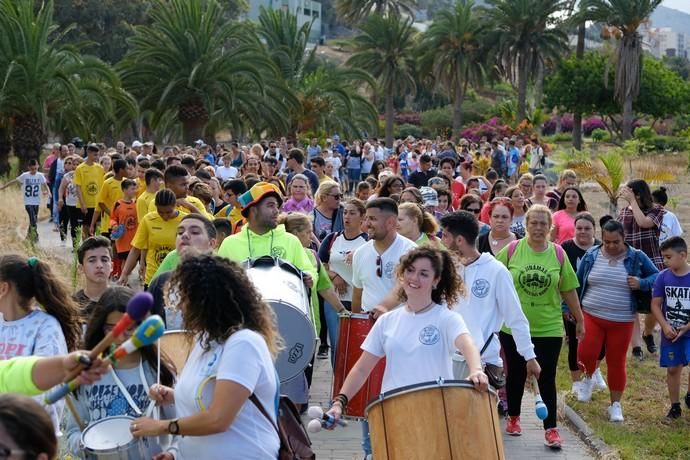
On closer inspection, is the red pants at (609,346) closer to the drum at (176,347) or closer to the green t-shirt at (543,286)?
the green t-shirt at (543,286)

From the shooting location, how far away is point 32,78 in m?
27.8

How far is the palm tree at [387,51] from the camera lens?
186 ft

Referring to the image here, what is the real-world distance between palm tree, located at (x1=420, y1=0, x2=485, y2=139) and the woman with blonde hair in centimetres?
4809

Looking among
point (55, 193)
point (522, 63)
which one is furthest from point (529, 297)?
point (522, 63)

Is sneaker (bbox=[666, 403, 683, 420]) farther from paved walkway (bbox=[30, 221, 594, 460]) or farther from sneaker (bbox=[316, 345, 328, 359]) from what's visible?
sneaker (bbox=[316, 345, 328, 359])

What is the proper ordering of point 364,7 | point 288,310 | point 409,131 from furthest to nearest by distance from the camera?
point 409,131 → point 364,7 → point 288,310

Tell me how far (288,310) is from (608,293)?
3.89 meters

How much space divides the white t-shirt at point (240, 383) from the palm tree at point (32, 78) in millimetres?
23937

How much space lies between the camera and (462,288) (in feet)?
19.6

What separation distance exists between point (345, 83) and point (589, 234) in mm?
35512

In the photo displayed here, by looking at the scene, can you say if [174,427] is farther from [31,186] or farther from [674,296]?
[31,186]

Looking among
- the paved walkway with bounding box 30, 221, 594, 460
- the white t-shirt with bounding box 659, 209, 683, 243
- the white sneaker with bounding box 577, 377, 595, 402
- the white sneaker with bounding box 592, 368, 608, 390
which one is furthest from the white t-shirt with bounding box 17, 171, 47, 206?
the white sneaker with bounding box 577, 377, 595, 402

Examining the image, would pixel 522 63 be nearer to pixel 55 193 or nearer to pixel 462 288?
pixel 55 193

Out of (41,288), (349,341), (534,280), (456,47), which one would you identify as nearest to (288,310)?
(349,341)
